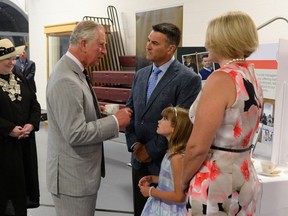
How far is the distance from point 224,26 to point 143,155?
3.57 ft

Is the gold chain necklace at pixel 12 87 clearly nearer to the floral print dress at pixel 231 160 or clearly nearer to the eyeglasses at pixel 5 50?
the eyeglasses at pixel 5 50

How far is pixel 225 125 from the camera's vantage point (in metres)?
1.38

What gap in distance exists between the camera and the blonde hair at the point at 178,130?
188 cm

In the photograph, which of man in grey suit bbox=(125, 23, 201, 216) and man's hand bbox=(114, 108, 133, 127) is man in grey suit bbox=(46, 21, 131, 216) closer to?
man's hand bbox=(114, 108, 133, 127)

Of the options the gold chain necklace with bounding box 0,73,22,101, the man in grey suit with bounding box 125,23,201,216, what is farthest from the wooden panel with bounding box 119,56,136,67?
the man in grey suit with bounding box 125,23,201,216

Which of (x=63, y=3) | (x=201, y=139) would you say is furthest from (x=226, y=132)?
(x=63, y=3)

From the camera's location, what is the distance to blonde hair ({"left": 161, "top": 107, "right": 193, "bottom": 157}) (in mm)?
1878

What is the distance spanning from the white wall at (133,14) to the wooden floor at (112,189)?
2.12 m

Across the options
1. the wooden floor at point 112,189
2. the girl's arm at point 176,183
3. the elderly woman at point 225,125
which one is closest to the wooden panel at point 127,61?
the wooden floor at point 112,189

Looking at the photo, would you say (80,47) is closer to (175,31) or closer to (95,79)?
(175,31)

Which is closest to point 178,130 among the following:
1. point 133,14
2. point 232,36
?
point 232,36

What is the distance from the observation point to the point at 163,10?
6.19 meters

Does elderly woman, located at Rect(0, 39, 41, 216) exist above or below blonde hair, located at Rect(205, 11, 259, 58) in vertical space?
below

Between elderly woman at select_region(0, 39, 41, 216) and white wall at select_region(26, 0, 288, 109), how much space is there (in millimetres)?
3061
